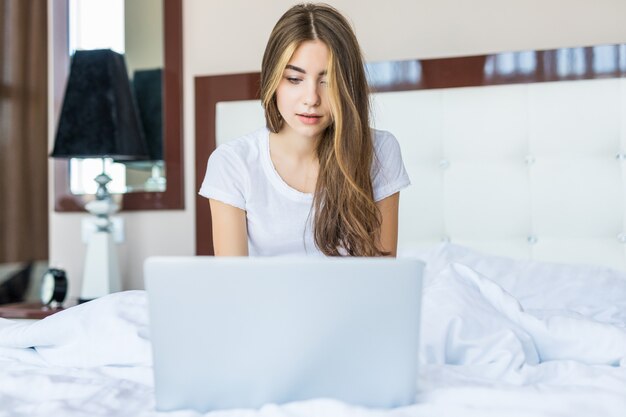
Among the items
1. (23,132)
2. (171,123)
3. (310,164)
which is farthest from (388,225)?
(23,132)

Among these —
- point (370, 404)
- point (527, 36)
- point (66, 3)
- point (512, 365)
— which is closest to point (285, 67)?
point (512, 365)

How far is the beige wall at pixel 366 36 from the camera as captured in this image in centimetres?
232

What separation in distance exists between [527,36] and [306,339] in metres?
1.74

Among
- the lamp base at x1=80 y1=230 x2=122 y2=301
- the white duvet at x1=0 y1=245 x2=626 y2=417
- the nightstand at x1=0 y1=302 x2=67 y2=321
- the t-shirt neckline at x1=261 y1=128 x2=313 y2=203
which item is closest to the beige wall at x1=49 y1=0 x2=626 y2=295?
the lamp base at x1=80 y1=230 x2=122 y2=301

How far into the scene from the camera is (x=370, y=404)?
0.94m

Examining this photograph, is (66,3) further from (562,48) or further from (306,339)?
(306,339)

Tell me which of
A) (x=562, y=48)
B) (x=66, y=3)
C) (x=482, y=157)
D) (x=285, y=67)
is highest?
(x=66, y=3)

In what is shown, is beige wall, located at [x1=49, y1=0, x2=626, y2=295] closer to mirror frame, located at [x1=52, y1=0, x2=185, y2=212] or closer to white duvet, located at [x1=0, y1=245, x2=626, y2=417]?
mirror frame, located at [x1=52, y1=0, x2=185, y2=212]

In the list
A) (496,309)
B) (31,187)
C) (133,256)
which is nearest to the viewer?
(496,309)

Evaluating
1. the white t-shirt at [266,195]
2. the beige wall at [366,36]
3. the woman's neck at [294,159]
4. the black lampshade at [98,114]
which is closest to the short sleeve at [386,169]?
the white t-shirt at [266,195]

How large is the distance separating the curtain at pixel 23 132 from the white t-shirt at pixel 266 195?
4.71 ft

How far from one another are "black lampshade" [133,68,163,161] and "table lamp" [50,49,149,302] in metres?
0.11

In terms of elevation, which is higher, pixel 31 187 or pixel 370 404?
pixel 31 187

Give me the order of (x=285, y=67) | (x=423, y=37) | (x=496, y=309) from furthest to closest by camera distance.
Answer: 1. (x=423, y=37)
2. (x=285, y=67)
3. (x=496, y=309)
